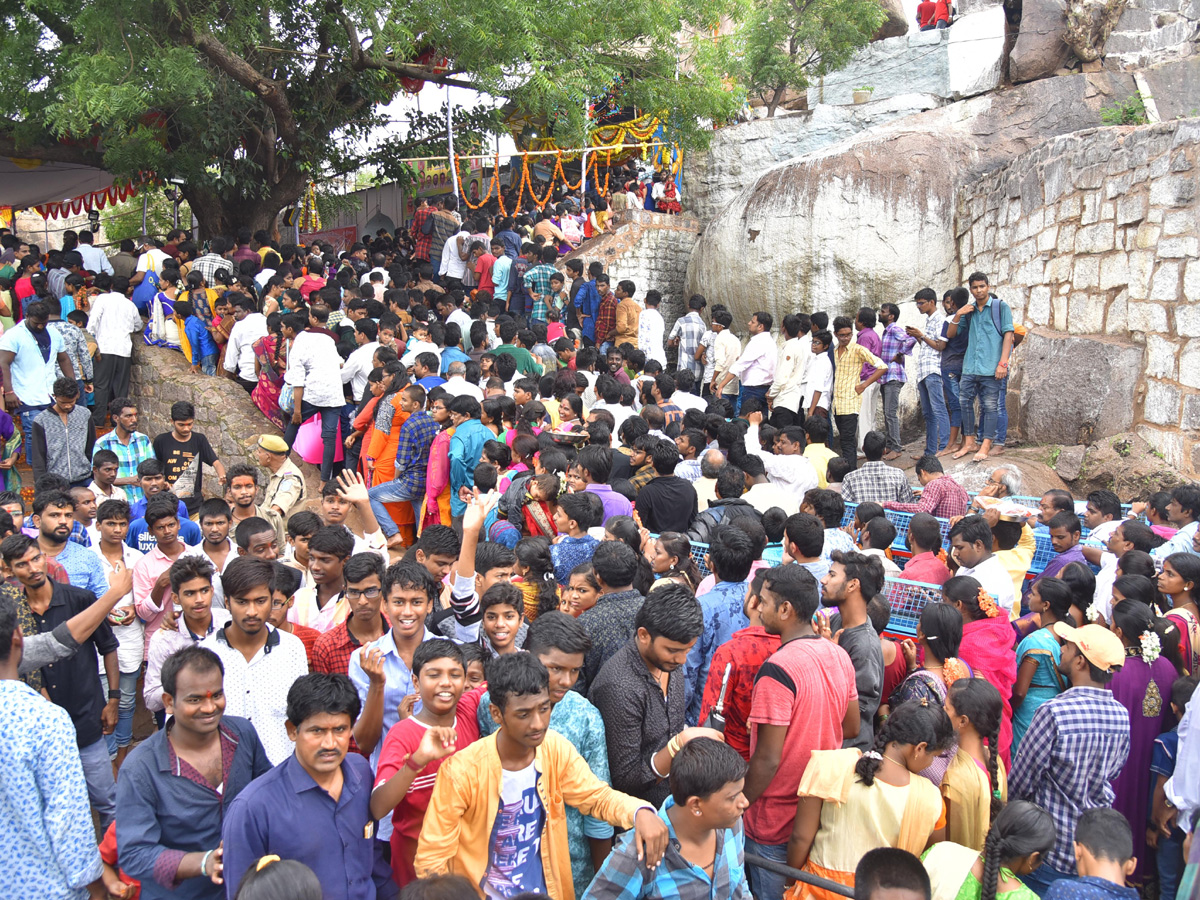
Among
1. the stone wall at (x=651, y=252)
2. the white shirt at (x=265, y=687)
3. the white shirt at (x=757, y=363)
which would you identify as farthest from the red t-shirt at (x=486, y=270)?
the white shirt at (x=265, y=687)

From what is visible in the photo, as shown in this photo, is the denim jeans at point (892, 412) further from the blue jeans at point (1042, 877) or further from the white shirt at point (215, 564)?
the white shirt at point (215, 564)

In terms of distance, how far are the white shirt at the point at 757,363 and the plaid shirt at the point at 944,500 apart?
11.7ft

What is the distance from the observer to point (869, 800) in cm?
314

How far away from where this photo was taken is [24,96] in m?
12.3

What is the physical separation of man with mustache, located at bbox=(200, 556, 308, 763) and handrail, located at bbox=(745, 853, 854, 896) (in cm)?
183

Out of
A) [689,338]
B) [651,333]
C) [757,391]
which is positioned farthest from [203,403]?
[757,391]

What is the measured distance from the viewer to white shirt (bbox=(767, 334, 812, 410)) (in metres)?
9.48

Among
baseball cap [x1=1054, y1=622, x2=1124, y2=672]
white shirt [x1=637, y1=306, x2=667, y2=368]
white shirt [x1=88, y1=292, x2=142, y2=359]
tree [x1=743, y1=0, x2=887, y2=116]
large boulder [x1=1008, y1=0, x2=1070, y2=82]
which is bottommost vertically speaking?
baseball cap [x1=1054, y1=622, x2=1124, y2=672]

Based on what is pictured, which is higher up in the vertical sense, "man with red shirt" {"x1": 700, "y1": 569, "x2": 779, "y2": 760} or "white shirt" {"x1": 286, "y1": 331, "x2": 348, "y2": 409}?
"white shirt" {"x1": 286, "y1": 331, "x2": 348, "y2": 409}

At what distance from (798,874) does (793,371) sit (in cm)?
683

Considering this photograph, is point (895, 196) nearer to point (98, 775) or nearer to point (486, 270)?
point (486, 270)

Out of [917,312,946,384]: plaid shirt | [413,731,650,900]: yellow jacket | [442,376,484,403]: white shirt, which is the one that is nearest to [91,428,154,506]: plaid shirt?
[442,376,484,403]: white shirt

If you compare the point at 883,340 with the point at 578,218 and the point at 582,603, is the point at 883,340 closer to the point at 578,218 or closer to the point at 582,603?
the point at 582,603

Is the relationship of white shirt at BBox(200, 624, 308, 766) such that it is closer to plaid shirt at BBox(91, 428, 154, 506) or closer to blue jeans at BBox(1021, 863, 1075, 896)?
blue jeans at BBox(1021, 863, 1075, 896)
